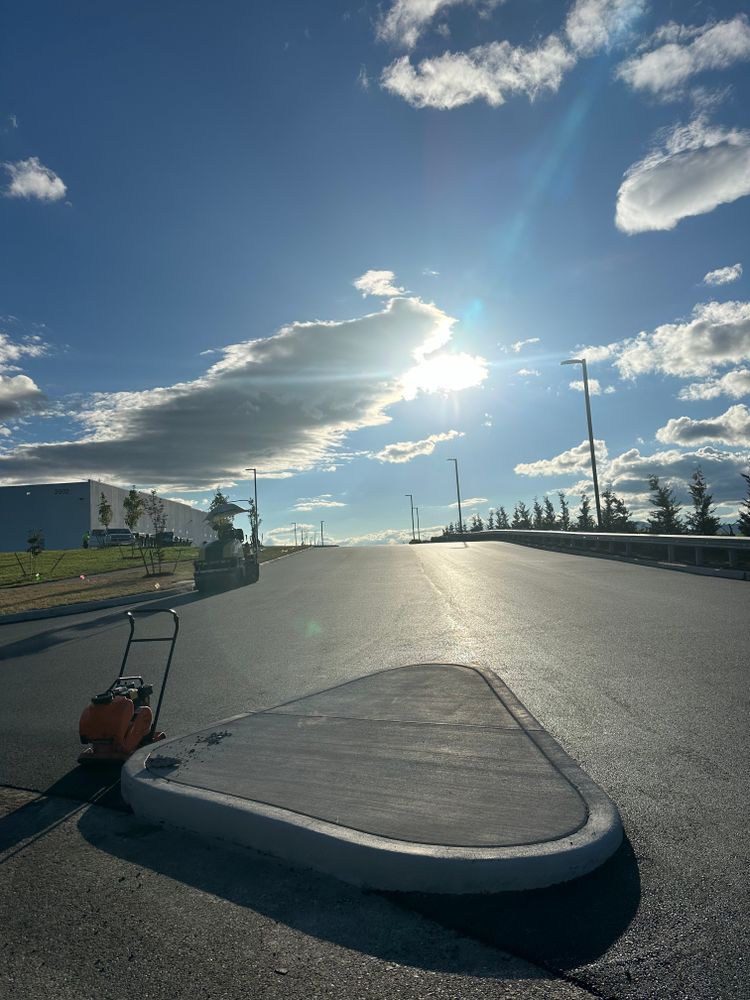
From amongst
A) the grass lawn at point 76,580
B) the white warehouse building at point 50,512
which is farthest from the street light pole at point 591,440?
the white warehouse building at point 50,512

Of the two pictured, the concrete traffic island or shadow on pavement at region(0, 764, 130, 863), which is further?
shadow on pavement at region(0, 764, 130, 863)

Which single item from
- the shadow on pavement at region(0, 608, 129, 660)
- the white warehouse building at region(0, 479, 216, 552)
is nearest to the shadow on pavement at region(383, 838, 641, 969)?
the shadow on pavement at region(0, 608, 129, 660)

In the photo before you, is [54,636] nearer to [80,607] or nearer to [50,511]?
[80,607]

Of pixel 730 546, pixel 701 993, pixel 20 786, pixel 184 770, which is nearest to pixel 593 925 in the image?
pixel 701 993

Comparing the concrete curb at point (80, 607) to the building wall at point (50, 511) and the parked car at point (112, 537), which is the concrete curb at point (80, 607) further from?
the building wall at point (50, 511)

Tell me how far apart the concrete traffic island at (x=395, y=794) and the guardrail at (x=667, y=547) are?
14.7 metres

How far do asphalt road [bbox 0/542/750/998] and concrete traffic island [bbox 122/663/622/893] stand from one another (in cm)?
15

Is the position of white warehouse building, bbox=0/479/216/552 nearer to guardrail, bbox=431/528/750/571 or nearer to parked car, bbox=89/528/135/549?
parked car, bbox=89/528/135/549

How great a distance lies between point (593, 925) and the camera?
3086 mm

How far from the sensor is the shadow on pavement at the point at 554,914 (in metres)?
2.94

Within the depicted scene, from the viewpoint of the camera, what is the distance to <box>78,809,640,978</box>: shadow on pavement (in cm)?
295

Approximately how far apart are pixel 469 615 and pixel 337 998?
35.0 feet

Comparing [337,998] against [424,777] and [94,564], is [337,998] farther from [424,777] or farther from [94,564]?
[94,564]

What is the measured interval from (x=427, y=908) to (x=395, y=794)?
0.98m
